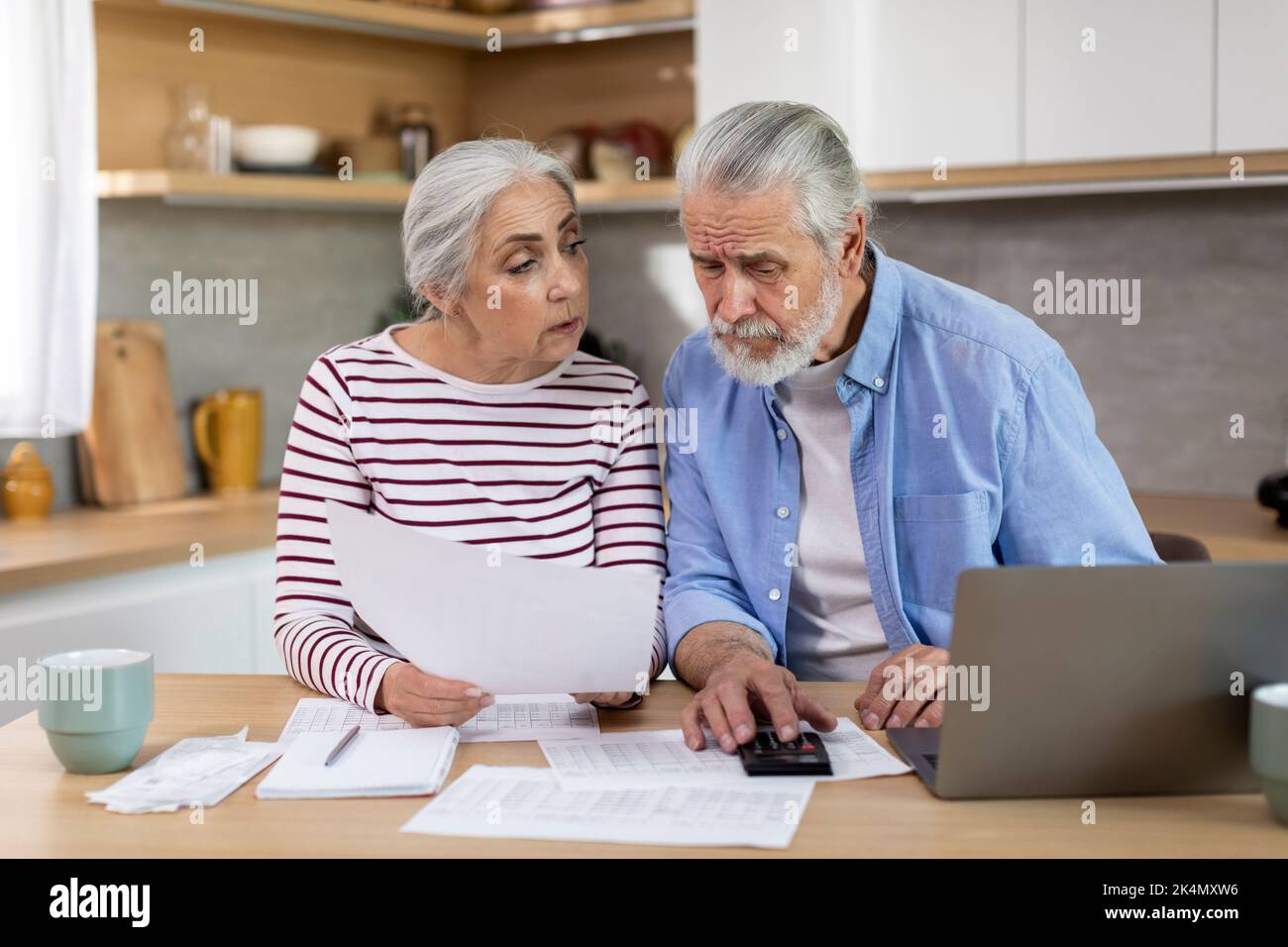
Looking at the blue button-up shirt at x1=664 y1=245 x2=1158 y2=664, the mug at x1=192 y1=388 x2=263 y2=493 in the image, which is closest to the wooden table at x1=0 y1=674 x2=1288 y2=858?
the blue button-up shirt at x1=664 y1=245 x2=1158 y2=664

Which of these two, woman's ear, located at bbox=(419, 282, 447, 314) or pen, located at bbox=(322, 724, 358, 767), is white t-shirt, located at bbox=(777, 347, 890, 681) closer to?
woman's ear, located at bbox=(419, 282, 447, 314)

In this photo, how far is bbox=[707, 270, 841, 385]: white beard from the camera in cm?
163

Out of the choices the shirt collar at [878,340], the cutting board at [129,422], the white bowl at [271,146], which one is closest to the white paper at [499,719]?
the shirt collar at [878,340]

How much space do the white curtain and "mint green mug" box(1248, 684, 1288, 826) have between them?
2299mm

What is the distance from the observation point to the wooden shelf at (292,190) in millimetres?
2770

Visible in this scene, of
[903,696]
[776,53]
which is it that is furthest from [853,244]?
[776,53]

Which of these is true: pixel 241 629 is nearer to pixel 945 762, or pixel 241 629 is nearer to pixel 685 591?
pixel 685 591

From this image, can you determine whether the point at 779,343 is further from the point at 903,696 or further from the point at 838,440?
the point at 903,696

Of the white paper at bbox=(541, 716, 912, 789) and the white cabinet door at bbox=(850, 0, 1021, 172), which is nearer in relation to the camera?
the white paper at bbox=(541, 716, 912, 789)

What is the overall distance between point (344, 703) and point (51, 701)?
337 millimetres

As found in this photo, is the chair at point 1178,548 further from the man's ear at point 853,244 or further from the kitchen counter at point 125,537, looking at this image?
the kitchen counter at point 125,537

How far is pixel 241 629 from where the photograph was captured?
269 centimetres

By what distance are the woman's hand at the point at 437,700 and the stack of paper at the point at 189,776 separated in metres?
0.14
